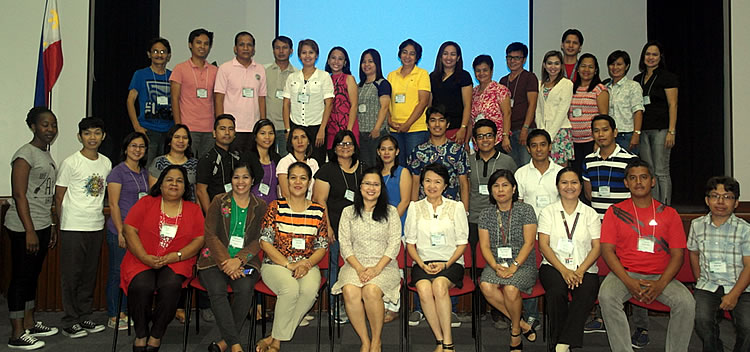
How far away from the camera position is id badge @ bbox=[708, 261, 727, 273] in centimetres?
325

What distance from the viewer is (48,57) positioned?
5.29 meters

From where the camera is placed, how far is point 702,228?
336cm

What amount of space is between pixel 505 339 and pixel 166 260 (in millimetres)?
2287

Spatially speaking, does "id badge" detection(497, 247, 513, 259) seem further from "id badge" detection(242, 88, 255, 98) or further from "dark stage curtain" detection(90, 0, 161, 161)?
"dark stage curtain" detection(90, 0, 161, 161)

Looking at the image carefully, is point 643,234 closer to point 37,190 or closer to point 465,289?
Answer: point 465,289

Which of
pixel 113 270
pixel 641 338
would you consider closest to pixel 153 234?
pixel 113 270

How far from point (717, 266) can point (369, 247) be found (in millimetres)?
2070

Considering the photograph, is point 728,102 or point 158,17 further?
point 158,17

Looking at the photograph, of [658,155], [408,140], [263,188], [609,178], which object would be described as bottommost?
[263,188]

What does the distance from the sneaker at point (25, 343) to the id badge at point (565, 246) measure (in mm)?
3333

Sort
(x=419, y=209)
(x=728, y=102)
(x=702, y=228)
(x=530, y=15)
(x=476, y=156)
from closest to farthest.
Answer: (x=702, y=228) < (x=419, y=209) < (x=476, y=156) < (x=728, y=102) < (x=530, y=15)

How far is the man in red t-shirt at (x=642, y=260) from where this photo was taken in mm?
3184

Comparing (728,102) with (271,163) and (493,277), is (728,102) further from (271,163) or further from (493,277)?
(271,163)

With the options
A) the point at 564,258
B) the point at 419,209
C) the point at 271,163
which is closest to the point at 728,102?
the point at 564,258
